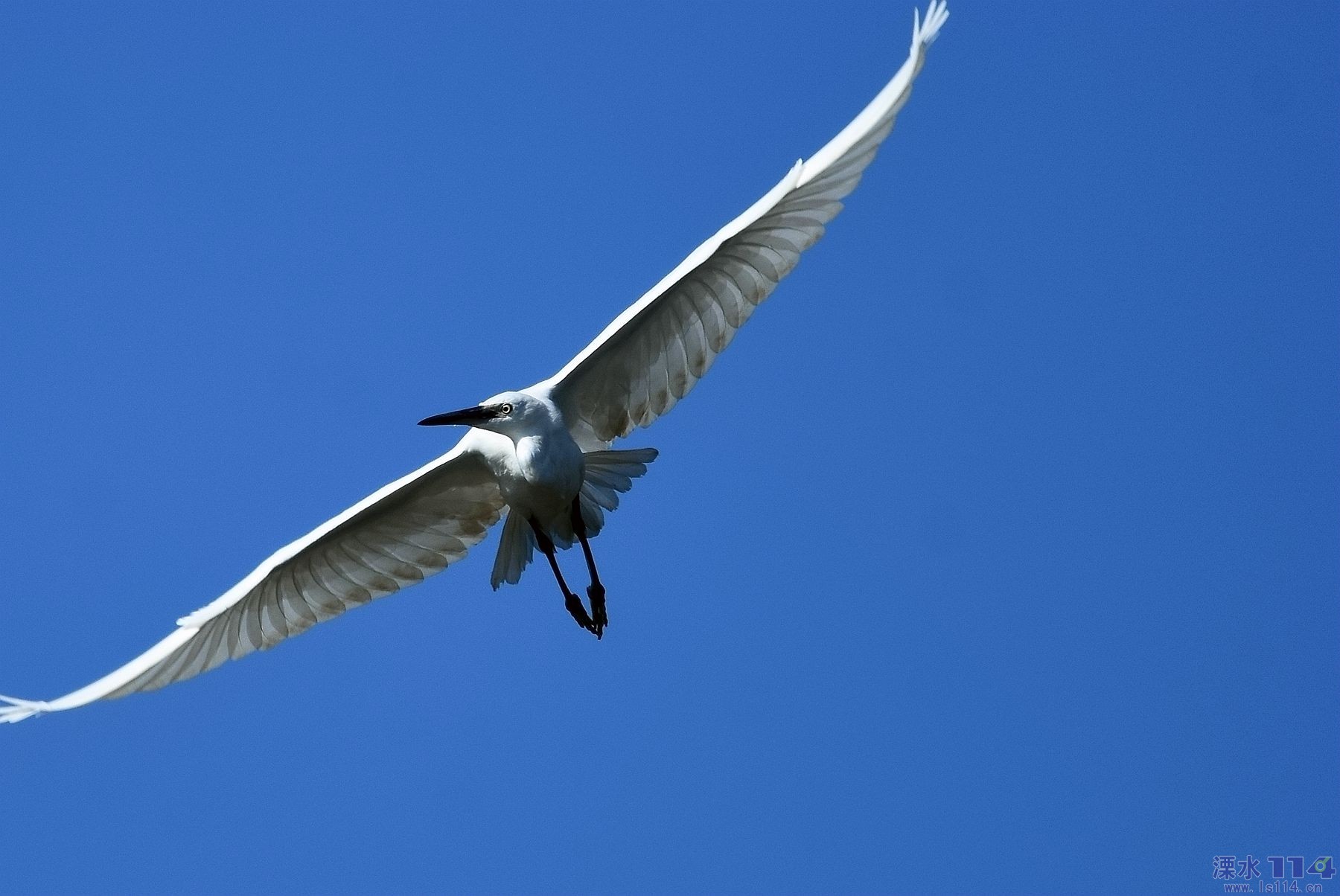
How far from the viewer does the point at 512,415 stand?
13547 mm

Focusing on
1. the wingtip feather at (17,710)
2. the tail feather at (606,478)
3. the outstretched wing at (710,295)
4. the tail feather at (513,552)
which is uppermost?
the outstretched wing at (710,295)

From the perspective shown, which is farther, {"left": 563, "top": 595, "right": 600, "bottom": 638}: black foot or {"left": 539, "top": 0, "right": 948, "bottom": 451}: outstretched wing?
{"left": 563, "top": 595, "right": 600, "bottom": 638}: black foot

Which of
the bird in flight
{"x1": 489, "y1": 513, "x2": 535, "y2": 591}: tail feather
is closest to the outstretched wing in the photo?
the bird in flight

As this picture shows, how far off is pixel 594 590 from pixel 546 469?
3.66 ft

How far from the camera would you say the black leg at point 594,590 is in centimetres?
1413

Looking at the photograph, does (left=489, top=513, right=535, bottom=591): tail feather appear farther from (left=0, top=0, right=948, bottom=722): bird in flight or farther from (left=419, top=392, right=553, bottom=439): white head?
(left=419, top=392, right=553, bottom=439): white head

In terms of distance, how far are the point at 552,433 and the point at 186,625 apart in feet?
9.62

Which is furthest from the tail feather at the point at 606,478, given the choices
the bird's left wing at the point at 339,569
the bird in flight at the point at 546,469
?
the bird's left wing at the point at 339,569

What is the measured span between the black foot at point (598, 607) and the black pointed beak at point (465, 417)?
4.93 feet

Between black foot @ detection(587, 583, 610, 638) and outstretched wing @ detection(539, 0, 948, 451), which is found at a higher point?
outstretched wing @ detection(539, 0, 948, 451)

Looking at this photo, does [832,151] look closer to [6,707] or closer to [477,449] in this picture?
[477,449]

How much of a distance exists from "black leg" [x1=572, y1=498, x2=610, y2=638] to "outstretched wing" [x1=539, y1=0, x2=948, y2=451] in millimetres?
643

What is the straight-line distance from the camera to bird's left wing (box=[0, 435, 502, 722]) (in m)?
13.8

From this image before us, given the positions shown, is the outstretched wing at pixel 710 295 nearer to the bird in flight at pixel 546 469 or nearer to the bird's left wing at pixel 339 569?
the bird in flight at pixel 546 469
